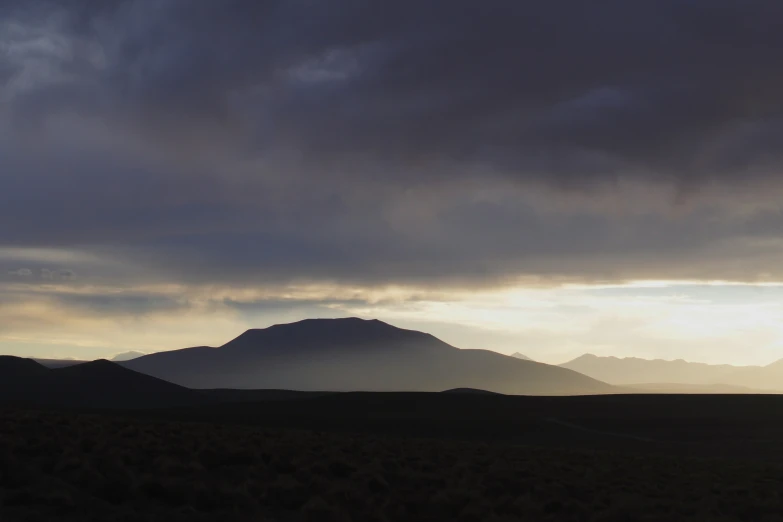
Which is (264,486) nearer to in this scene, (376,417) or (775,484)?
(775,484)

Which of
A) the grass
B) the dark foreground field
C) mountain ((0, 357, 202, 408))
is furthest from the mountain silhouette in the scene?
the grass

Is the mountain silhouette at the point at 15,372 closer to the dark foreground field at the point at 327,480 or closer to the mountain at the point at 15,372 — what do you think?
the mountain at the point at 15,372

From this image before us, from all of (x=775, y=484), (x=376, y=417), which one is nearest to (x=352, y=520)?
(x=775, y=484)

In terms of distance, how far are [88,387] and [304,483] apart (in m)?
111

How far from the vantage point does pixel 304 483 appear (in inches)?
654

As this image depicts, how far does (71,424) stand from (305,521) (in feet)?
38.3

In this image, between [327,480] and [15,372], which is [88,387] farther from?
[327,480]

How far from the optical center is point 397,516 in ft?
48.8

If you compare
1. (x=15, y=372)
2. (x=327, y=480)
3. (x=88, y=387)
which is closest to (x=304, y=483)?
(x=327, y=480)

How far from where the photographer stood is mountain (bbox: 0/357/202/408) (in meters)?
108

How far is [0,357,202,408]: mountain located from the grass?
304ft

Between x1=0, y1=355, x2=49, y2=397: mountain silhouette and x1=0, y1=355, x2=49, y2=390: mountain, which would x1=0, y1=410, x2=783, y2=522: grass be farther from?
x1=0, y1=355, x2=49, y2=390: mountain

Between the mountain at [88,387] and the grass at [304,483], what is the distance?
9275 centimetres

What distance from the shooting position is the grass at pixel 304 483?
536 inches
